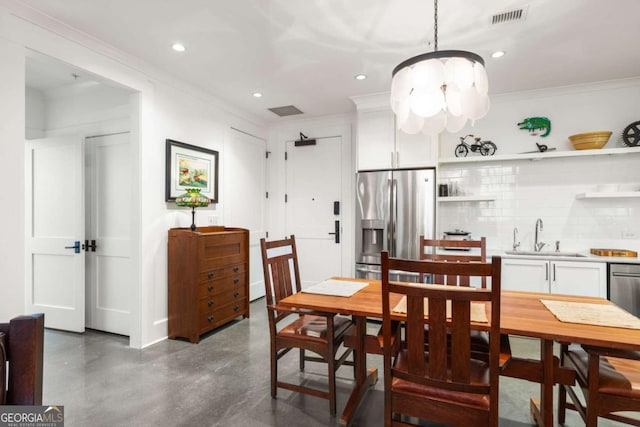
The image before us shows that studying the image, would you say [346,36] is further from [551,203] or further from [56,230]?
[56,230]

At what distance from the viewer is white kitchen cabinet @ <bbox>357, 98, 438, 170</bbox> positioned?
3783 millimetres

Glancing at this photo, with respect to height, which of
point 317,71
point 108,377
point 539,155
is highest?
point 317,71

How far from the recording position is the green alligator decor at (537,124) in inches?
146

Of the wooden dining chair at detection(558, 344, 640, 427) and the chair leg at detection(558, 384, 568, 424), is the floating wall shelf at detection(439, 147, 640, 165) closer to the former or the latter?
the chair leg at detection(558, 384, 568, 424)

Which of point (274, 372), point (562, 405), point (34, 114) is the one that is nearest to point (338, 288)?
point (274, 372)

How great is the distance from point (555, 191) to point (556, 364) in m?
2.74

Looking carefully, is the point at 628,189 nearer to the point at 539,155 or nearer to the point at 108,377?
the point at 539,155

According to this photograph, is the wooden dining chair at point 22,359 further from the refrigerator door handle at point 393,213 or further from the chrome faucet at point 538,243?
the chrome faucet at point 538,243

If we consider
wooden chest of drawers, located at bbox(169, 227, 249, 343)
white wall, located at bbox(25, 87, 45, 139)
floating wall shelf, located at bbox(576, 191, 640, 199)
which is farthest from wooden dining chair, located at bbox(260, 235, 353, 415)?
white wall, located at bbox(25, 87, 45, 139)

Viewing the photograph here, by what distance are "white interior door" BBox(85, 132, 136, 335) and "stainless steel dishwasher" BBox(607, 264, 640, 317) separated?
4.75 meters

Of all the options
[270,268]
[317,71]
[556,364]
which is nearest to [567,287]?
[556,364]

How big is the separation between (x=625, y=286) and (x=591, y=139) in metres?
1.54

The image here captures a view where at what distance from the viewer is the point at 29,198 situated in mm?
3598

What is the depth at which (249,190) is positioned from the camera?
4.71 meters
